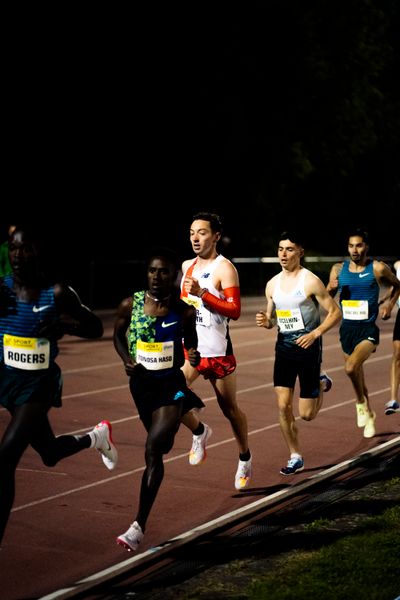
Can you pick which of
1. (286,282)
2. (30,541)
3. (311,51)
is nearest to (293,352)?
(286,282)

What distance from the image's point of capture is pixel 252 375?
57.3ft

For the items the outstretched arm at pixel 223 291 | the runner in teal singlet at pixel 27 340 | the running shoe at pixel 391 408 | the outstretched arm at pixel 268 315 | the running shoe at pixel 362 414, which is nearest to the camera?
the runner in teal singlet at pixel 27 340

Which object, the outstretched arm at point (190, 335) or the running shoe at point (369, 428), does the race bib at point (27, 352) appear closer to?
the outstretched arm at point (190, 335)

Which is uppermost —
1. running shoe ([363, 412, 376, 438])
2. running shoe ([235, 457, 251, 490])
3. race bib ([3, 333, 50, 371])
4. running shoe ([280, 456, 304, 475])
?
race bib ([3, 333, 50, 371])

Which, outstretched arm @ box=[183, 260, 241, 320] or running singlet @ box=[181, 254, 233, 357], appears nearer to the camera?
outstretched arm @ box=[183, 260, 241, 320]

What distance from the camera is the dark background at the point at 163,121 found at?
31.4 metres

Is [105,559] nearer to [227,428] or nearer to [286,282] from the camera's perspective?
[286,282]

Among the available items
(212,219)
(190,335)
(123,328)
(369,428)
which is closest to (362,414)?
(369,428)

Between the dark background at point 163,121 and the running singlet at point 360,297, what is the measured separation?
1777 centimetres

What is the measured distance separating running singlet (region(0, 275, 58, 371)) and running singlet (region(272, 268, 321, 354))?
125 inches

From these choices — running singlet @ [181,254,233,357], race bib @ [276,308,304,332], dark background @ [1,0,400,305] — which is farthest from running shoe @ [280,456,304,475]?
dark background @ [1,0,400,305]

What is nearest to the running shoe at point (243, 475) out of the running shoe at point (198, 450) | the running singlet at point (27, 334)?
the running shoe at point (198, 450)

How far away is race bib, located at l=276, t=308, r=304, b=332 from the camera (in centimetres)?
975

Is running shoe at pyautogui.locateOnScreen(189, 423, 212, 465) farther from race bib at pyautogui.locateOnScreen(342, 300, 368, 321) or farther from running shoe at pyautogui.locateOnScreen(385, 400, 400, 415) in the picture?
running shoe at pyautogui.locateOnScreen(385, 400, 400, 415)
